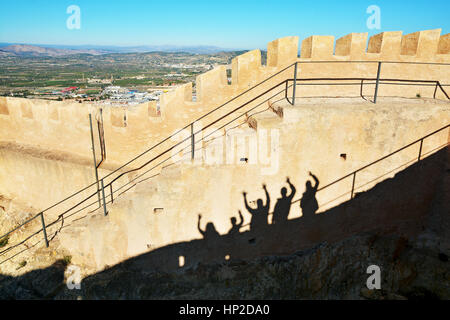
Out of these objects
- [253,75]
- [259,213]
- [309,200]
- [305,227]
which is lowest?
[305,227]

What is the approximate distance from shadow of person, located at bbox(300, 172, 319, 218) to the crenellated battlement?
7.28 feet

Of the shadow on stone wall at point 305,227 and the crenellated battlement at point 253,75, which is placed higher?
the crenellated battlement at point 253,75

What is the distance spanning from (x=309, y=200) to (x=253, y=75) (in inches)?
114

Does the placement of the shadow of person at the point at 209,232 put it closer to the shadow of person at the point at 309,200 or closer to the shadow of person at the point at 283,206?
the shadow of person at the point at 283,206

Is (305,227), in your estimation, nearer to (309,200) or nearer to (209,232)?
(309,200)

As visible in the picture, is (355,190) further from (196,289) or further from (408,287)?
(196,289)

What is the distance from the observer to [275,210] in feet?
19.6

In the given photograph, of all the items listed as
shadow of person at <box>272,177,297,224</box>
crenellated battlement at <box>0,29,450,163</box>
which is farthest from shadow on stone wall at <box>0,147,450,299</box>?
crenellated battlement at <box>0,29,450,163</box>

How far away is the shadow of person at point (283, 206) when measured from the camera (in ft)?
19.4

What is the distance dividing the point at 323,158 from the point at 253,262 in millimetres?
2520

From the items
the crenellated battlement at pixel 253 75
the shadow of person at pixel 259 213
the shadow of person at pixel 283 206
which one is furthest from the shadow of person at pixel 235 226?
the crenellated battlement at pixel 253 75

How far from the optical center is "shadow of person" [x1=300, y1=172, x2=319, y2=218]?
6020mm

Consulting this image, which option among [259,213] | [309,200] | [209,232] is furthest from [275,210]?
[209,232]

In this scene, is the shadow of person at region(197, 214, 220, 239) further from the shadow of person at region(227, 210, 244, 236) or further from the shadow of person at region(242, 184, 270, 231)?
the shadow of person at region(242, 184, 270, 231)
